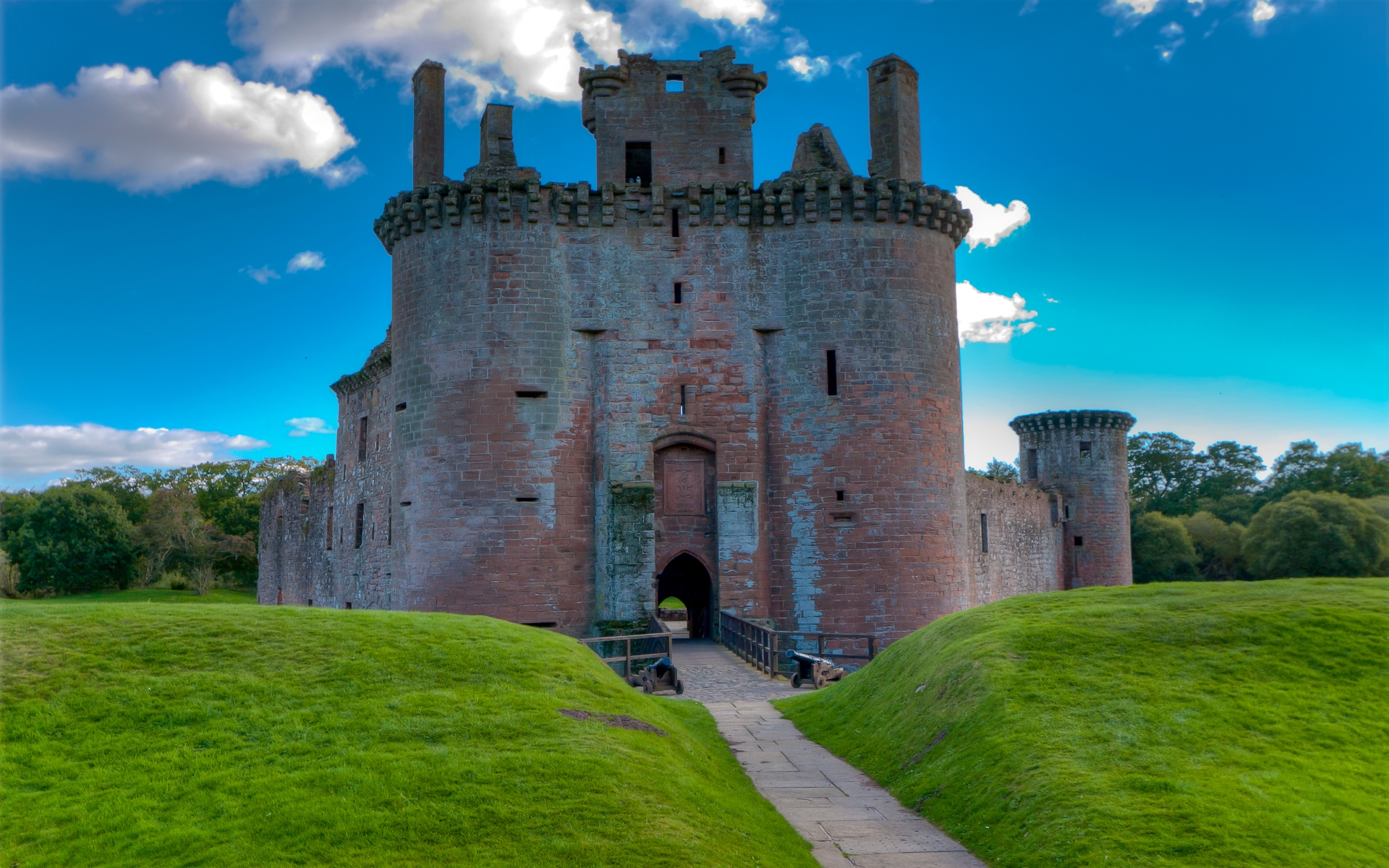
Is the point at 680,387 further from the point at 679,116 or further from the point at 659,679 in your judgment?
the point at 659,679

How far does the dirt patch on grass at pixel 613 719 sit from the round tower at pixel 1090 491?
41.1 m

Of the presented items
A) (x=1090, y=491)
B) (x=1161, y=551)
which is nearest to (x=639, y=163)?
(x=1090, y=491)

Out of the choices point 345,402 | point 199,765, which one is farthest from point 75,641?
point 345,402

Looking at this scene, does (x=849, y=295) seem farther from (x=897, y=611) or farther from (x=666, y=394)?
(x=897, y=611)

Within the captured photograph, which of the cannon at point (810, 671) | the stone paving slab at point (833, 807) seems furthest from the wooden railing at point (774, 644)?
the stone paving slab at point (833, 807)

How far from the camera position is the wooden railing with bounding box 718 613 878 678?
69.1ft

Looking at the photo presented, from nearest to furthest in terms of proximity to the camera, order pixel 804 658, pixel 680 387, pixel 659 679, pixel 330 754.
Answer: pixel 330 754, pixel 659 679, pixel 804 658, pixel 680 387

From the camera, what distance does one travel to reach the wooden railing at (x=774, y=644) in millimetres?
21062

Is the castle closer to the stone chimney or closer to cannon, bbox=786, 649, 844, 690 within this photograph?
the stone chimney

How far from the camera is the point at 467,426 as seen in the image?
26047 millimetres

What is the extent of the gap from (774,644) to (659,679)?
10.6ft

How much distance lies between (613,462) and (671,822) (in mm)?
18079

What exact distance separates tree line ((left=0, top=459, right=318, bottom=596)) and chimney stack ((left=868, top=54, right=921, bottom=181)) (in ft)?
176

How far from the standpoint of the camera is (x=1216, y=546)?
205 ft
